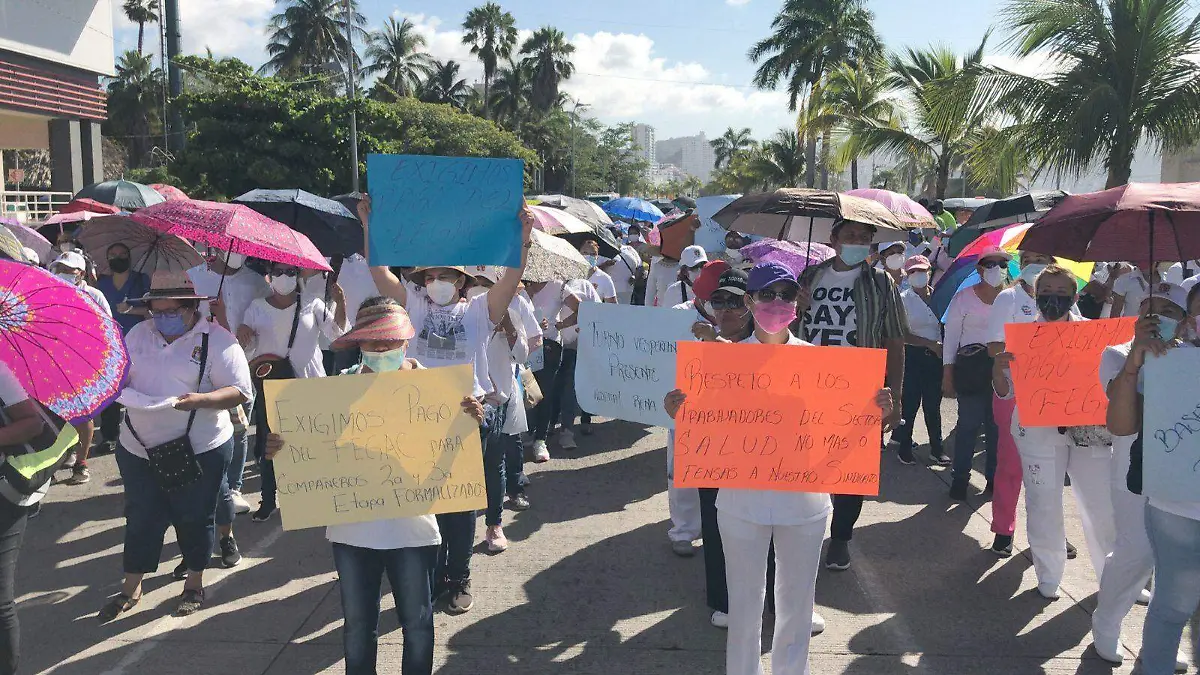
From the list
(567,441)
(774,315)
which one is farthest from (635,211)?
(774,315)

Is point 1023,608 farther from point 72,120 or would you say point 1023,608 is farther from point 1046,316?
point 72,120

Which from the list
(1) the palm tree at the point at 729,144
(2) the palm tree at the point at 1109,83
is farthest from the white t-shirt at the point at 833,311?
(1) the palm tree at the point at 729,144

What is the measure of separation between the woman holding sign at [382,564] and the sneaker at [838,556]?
2703 mm

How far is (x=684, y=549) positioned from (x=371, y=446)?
107 inches

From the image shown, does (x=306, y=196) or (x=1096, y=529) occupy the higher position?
(x=306, y=196)

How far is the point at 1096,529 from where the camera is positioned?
→ 456 cm

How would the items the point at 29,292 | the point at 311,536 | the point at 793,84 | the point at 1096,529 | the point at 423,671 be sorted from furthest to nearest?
the point at 793,84 → the point at 311,536 → the point at 1096,529 → the point at 423,671 → the point at 29,292

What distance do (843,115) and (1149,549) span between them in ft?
66.2

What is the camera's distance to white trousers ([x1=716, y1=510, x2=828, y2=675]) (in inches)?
135

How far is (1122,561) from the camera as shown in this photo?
3.94 m

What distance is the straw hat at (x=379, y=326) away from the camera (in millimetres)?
3391

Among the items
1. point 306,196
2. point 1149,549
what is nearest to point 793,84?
point 306,196

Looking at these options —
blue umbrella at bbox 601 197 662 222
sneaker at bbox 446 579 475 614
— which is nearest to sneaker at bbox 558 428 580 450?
sneaker at bbox 446 579 475 614

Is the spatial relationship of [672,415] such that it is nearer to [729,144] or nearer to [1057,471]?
[1057,471]
